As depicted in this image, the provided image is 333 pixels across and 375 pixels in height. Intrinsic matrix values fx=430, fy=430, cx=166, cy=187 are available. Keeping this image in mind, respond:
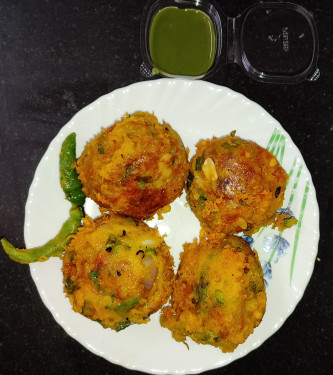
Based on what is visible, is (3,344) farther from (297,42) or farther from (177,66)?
(297,42)

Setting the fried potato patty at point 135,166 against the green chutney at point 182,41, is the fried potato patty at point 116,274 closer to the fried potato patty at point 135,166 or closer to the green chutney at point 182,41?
the fried potato patty at point 135,166

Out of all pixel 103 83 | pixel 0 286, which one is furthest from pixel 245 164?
pixel 0 286

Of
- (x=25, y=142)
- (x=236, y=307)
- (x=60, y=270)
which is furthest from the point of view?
(x=25, y=142)

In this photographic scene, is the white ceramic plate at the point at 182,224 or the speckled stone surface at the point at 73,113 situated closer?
the white ceramic plate at the point at 182,224

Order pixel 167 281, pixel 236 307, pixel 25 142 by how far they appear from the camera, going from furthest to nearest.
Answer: pixel 25 142 < pixel 167 281 < pixel 236 307

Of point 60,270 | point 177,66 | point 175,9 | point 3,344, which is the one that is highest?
point 175,9

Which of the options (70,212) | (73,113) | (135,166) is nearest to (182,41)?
(73,113)

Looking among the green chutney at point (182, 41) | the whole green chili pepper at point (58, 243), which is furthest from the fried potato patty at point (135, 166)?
the green chutney at point (182, 41)

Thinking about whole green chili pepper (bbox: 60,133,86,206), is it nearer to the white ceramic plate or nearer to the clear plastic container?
the white ceramic plate
